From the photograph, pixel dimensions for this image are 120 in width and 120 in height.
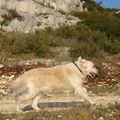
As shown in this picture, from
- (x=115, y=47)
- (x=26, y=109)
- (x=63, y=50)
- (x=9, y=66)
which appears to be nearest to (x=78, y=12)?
(x=115, y=47)

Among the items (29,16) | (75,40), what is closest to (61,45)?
(75,40)

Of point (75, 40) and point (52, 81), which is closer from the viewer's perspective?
point (52, 81)

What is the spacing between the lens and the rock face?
44.8m

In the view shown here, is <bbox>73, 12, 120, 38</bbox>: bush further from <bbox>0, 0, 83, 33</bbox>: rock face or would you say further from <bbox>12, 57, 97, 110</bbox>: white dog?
<bbox>12, 57, 97, 110</bbox>: white dog

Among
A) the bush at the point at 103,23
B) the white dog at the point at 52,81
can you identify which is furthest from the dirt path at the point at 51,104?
the bush at the point at 103,23

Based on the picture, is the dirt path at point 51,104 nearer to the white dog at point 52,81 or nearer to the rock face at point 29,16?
the white dog at point 52,81

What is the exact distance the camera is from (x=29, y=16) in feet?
154

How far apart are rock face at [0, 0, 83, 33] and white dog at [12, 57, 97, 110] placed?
103ft

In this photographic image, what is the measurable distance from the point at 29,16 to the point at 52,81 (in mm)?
34803

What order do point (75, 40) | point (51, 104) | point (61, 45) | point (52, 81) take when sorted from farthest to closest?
1. point (75, 40)
2. point (61, 45)
3. point (51, 104)
4. point (52, 81)

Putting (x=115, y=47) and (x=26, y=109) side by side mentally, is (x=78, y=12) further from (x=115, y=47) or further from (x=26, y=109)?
(x=26, y=109)

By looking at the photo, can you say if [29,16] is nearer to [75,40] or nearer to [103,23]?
[103,23]

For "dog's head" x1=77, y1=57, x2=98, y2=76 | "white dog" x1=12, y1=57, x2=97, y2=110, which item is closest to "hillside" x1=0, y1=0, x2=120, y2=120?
"white dog" x1=12, y1=57, x2=97, y2=110

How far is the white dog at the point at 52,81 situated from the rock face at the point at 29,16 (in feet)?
103
